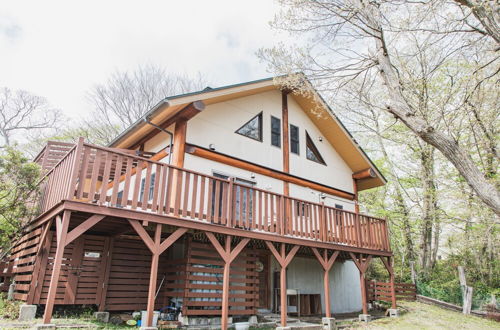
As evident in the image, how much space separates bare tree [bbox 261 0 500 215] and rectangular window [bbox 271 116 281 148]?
7.26ft

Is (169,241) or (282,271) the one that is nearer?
(169,241)

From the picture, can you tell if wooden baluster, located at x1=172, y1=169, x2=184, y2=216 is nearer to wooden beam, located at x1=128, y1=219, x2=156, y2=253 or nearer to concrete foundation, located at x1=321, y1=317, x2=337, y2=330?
wooden beam, located at x1=128, y1=219, x2=156, y2=253

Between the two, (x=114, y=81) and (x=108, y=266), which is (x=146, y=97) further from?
(x=108, y=266)

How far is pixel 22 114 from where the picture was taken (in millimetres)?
23062

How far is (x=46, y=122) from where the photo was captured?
23422mm

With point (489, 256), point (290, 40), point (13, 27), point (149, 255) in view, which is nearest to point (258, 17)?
point (290, 40)

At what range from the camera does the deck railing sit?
20.4ft

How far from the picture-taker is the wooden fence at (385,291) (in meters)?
11.9

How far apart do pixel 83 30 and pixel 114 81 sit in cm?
338

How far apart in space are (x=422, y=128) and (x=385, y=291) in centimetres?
681

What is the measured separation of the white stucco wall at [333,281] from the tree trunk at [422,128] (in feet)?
19.2

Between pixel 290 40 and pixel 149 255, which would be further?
pixel 290 40

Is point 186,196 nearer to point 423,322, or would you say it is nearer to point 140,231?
point 140,231

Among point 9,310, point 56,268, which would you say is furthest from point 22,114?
point 56,268
